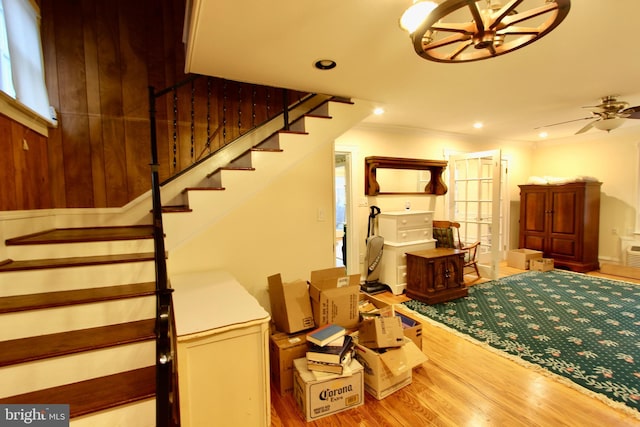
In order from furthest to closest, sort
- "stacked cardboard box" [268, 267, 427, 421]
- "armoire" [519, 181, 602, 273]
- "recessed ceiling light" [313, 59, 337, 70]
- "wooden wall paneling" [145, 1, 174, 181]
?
"armoire" [519, 181, 602, 273], "wooden wall paneling" [145, 1, 174, 181], "recessed ceiling light" [313, 59, 337, 70], "stacked cardboard box" [268, 267, 427, 421]

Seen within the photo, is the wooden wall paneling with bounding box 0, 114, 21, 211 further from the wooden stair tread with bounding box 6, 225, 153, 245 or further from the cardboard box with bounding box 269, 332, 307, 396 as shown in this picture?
the cardboard box with bounding box 269, 332, 307, 396

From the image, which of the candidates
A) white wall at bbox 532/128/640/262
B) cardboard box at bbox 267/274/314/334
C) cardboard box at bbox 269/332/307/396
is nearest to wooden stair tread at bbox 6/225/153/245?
cardboard box at bbox 267/274/314/334

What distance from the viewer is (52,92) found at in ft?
8.42

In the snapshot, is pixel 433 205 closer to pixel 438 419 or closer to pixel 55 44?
pixel 438 419

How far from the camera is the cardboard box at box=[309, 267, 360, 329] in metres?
2.27

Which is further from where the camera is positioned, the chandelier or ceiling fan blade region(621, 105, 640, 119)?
ceiling fan blade region(621, 105, 640, 119)

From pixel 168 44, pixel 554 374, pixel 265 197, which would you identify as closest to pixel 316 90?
pixel 265 197

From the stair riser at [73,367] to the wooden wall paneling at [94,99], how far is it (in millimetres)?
1730

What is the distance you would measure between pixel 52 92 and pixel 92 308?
211cm

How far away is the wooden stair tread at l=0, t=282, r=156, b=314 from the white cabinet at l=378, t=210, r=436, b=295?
3.02 metres

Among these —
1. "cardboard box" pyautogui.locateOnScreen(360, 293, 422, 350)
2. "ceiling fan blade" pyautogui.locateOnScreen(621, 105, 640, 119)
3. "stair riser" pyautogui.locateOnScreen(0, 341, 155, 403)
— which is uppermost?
"ceiling fan blade" pyautogui.locateOnScreen(621, 105, 640, 119)

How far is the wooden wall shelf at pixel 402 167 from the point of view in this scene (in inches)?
169

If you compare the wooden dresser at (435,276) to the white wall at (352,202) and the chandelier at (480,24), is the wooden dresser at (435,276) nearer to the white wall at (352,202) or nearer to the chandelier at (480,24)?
the white wall at (352,202)

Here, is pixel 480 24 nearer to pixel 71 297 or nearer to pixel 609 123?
pixel 71 297
